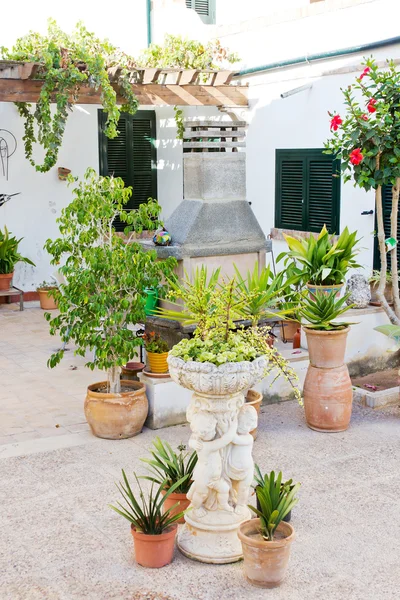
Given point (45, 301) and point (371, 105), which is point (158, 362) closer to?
point (371, 105)

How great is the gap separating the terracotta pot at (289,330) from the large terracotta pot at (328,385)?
1489mm

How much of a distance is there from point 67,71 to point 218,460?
685 cm

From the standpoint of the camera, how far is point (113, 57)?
36.0 ft

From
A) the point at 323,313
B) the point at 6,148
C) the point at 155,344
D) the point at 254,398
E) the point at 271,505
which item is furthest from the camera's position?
the point at 6,148

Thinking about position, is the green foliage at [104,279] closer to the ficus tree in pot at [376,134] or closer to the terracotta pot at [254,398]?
the terracotta pot at [254,398]

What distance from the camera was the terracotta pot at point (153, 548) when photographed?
14.6 ft

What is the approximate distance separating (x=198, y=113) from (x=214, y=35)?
1.23m

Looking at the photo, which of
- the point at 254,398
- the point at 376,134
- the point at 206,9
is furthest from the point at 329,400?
the point at 206,9

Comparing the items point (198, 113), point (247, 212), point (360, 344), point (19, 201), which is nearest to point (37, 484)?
point (247, 212)

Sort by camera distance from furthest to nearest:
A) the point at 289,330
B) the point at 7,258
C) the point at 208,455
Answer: the point at 7,258 < the point at 289,330 < the point at 208,455

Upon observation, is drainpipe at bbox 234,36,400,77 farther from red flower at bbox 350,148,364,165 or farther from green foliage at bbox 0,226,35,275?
green foliage at bbox 0,226,35,275

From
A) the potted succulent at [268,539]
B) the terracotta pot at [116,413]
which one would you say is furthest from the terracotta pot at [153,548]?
the terracotta pot at [116,413]

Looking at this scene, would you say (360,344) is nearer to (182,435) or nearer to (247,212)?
(247,212)

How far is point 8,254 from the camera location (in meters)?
11.9
